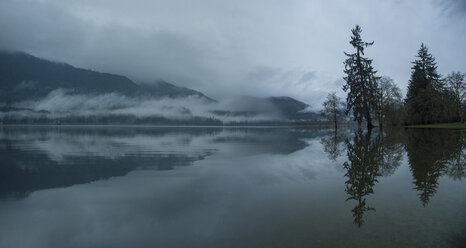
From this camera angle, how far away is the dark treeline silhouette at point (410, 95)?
46.1 metres

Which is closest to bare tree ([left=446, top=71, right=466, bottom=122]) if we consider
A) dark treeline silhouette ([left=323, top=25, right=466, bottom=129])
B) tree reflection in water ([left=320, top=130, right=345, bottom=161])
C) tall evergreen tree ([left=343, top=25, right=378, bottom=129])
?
dark treeline silhouette ([left=323, top=25, right=466, bottom=129])

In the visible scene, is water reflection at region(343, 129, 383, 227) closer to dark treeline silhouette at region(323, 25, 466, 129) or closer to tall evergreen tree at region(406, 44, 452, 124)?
dark treeline silhouette at region(323, 25, 466, 129)

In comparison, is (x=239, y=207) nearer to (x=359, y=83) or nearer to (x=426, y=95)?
(x=359, y=83)

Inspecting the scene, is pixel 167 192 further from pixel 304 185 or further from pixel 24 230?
pixel 304 185

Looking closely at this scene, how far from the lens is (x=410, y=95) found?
70000mm

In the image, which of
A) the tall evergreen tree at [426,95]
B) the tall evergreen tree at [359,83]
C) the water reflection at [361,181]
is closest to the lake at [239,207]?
the water reflection at [361,181]

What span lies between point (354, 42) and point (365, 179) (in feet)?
144

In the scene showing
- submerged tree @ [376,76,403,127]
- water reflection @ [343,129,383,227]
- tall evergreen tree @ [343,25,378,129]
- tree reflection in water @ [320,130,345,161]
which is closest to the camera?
water reflection @ [343,129,383,227]

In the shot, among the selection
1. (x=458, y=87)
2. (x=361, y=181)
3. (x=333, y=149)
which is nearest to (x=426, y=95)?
(x=458, y=87)

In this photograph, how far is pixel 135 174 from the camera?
11.6 metres

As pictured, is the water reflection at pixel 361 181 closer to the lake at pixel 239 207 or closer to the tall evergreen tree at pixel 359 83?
the lake at pixel 239 207

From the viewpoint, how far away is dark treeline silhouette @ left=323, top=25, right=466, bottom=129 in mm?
46125

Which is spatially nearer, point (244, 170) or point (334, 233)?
point (334, 233)

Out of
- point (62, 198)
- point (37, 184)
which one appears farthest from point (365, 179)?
point (37, 184)
